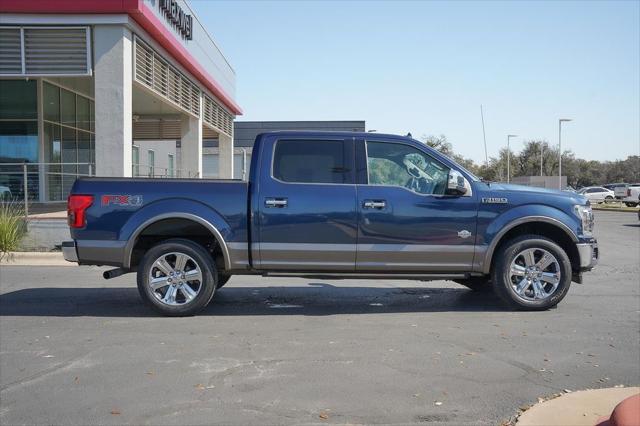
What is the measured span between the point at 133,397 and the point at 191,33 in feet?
54.7

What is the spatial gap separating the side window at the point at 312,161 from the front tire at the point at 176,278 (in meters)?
1.34

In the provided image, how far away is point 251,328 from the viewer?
21.4ft

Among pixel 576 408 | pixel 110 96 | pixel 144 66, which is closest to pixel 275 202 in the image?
pixel 576 408

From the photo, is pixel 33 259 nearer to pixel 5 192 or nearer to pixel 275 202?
pixel 5 192

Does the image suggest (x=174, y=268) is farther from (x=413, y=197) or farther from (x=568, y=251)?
(x=568, y=251)

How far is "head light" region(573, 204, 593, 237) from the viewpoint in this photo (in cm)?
722

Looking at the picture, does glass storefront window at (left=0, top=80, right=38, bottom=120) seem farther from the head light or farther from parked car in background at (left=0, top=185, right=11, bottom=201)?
the head light

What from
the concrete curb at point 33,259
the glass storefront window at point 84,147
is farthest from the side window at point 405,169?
the glass storefront window at point 84,147

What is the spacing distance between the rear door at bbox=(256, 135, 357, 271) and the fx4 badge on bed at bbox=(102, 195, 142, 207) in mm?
1434

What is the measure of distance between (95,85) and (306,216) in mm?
8838

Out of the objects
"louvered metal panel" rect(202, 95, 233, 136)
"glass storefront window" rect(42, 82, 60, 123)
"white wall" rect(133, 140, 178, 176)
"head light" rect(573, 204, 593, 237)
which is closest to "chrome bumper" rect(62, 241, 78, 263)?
"head light" rect(573, 204, 593, 237)

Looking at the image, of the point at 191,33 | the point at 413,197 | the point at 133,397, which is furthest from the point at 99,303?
the point at 191,33

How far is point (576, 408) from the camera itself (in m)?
4.16

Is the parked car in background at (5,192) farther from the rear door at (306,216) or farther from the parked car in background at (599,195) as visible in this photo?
the parked car in background at (599,195)
